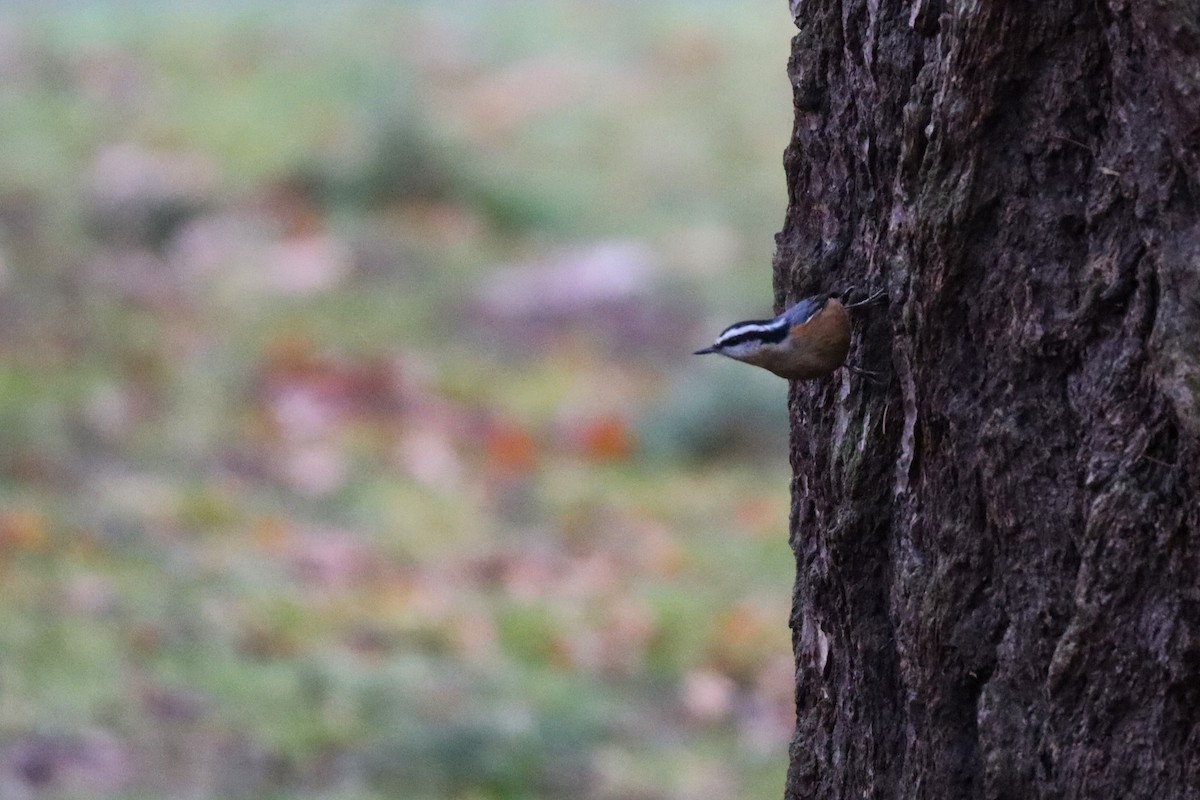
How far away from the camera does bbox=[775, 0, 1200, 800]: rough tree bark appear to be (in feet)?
6.76

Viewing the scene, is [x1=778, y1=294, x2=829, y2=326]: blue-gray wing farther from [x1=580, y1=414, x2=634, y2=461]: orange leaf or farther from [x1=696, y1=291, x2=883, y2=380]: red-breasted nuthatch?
[x1=580, y1=414, x2=634, y2=461]: orange leaf

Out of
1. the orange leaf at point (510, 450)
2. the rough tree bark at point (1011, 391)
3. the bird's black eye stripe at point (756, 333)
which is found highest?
the orange leaf at point (510, 450)

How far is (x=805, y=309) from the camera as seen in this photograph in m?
2.59

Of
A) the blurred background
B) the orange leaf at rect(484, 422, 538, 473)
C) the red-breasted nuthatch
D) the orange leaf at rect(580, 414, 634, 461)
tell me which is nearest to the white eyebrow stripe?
the red-breasted nuthatch

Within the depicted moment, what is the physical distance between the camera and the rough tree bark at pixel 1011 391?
2061mm

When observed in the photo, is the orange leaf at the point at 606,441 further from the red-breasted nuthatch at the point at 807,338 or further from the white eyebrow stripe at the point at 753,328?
the red-breasted nuthatch at the point at 807,338

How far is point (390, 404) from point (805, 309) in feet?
20.4

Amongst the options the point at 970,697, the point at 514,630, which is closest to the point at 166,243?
the point at 514,630

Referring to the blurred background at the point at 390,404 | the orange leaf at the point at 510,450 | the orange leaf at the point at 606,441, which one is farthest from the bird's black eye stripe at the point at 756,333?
the orange leaf at the point at 606,441

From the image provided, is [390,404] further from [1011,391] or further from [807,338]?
[1011,391]

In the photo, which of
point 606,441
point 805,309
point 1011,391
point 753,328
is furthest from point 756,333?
point 606,441

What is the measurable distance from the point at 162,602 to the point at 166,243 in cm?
469

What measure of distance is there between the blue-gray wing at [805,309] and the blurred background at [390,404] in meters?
2.69

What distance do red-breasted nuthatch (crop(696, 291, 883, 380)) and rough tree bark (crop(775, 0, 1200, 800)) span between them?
0.14 ft
